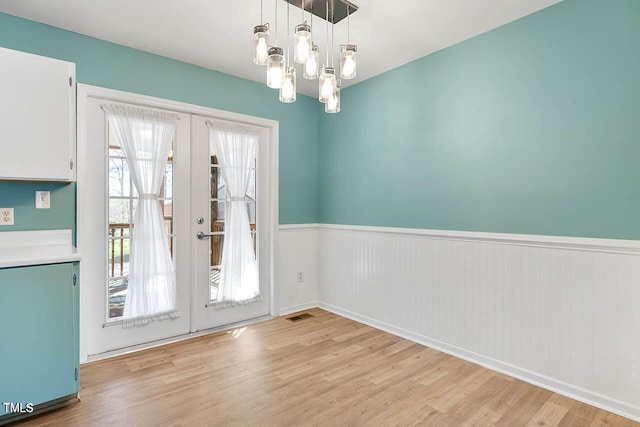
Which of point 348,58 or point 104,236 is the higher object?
point 348,58

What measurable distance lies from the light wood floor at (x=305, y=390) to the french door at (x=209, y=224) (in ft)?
1.27

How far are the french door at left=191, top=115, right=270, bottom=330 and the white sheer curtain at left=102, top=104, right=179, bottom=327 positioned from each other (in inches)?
11.4

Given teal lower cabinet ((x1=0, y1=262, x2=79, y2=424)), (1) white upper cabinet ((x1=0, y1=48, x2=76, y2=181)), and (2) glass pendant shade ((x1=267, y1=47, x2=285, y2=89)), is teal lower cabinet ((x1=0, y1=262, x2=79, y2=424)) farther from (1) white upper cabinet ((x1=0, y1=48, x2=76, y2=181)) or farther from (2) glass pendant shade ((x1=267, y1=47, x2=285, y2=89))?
(2) glass pendant shade ((x1=267, y1=47, x2=285, y2=89))

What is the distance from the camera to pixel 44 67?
85.2 inches

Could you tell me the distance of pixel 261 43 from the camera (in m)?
1.87

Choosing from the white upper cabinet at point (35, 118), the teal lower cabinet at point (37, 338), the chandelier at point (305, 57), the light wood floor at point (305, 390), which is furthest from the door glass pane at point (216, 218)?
the chandelier at point (305, 57)

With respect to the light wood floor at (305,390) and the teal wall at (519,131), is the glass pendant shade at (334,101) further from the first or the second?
the light wood floor at (305,390)

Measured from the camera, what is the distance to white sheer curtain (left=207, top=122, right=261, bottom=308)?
3.40 meters

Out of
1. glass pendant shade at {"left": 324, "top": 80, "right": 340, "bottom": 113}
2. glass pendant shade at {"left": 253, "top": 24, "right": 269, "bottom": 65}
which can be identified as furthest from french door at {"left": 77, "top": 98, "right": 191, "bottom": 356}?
glass pendant shade at {"left": 324, "top": 80, "right": 340, "bottom": 113}

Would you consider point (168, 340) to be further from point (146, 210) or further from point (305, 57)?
point (305, 57)

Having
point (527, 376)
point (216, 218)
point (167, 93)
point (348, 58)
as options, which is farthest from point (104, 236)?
point (527, 376)

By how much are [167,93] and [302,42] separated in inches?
70.7

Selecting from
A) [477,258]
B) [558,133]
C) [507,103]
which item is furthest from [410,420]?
[507,103]

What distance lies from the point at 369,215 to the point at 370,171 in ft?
1.52
